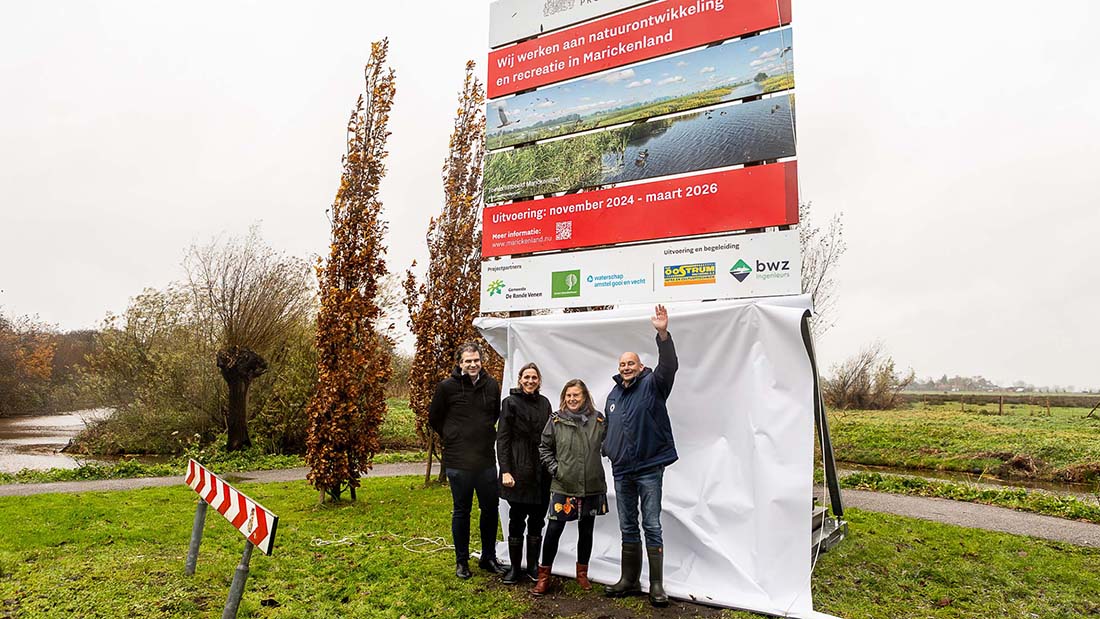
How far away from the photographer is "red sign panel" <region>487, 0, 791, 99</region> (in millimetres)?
5905

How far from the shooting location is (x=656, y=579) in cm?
488

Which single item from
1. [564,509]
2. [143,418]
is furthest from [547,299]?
[143,418]

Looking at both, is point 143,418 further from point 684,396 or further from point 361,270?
point 684,396

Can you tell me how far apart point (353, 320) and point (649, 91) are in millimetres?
5204

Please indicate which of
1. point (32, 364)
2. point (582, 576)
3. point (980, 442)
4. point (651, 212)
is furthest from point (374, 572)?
point (32, 364)

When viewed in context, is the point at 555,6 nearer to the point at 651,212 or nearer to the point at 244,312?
the point at 651,212

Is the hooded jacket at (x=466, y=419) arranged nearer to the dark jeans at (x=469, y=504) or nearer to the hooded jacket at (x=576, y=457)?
the dark jeans at (x=469, y=504)

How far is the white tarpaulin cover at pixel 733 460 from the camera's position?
4715mm

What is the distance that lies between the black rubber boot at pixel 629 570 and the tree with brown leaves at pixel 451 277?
6085mm

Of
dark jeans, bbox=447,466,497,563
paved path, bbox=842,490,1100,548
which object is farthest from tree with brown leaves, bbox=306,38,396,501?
paved path, bbox=842,490,1100,548

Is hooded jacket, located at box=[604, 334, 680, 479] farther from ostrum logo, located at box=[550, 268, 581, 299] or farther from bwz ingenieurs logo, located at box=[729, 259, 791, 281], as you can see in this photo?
ostrum logo, located at box=[550, 268, 581, 299]

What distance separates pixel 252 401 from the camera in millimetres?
18047

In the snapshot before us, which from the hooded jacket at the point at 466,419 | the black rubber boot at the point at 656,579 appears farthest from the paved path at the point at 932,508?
the hooded jacket at the point at 466,419

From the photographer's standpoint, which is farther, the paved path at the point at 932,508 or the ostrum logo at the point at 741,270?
the paved path at the point at 932,508
